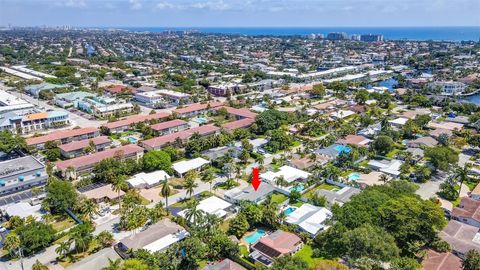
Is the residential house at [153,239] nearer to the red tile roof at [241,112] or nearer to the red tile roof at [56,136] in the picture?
the red tile roof at [56,136]

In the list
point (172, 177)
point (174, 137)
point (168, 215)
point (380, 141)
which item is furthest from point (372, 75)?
point (168, 215)

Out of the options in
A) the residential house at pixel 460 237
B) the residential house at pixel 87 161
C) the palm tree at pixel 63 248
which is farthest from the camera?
the residential house at pixel 87 161

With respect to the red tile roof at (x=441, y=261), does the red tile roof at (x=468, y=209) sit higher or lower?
higher

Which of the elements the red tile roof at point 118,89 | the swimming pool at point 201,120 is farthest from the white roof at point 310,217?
the red tile roof at point 118,89

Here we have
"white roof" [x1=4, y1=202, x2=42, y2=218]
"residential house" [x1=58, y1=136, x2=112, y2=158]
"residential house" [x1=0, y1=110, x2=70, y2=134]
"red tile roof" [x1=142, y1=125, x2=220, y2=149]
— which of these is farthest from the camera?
"residential house" [x1=0, y1=110, x2=70, y2=134]

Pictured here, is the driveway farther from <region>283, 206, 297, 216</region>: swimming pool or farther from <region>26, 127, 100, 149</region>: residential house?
<region>26, 127, 100, 149</region>: residential house

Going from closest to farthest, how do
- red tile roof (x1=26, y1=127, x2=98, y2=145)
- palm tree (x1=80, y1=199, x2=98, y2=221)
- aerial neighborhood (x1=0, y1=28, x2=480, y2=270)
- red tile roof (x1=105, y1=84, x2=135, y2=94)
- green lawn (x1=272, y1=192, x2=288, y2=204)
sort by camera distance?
aerial neighborhood (x1=0, y1=28, x2=480, y2=270) < palm tree (x1=80, y1=199, x2=98, y2=221) < green lawn (x1=272, y1=192, x2=288, y2=204) < red tile roof (x1=26, y1=127, x2=98, y2=145) < red tile roof (x1=105, y1=84, x2=135, y2=94)

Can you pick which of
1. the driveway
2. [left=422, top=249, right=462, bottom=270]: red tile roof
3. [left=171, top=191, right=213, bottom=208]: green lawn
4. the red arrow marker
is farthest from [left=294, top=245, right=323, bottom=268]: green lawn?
the driveway
